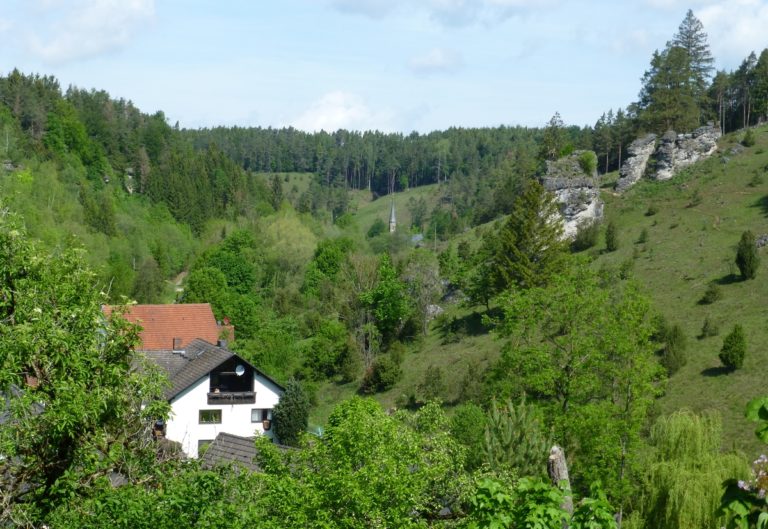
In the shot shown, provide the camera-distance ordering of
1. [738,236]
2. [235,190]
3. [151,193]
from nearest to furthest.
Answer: [738,236], [151,193], [235,190]

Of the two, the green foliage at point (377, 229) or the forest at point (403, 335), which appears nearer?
the forest at point (403, 335)

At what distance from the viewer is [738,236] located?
47.2 m

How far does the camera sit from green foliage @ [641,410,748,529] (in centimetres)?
1912

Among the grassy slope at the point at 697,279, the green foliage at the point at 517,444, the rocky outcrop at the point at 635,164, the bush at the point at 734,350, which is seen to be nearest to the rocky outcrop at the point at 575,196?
the grassy slope at the point at 697,279

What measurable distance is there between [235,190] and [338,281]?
2225 inches

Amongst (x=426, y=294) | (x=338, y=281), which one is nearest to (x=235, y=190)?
(x=338, y=281)

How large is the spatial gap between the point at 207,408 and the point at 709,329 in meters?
22.8

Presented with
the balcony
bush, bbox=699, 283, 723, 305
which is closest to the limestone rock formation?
bush, bbox=699, 283, 723, 305

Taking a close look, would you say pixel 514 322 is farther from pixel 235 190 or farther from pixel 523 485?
pixel 235 190

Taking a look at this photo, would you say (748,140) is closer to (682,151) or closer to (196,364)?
(682,151)

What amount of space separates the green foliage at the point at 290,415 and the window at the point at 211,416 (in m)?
2.45

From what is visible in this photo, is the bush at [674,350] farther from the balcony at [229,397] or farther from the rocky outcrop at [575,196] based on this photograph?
the rocky outcrop at [575,196]

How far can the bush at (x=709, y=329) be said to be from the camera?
36787 mm

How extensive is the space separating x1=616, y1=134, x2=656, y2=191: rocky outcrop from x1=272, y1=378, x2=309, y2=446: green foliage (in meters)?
37.4
